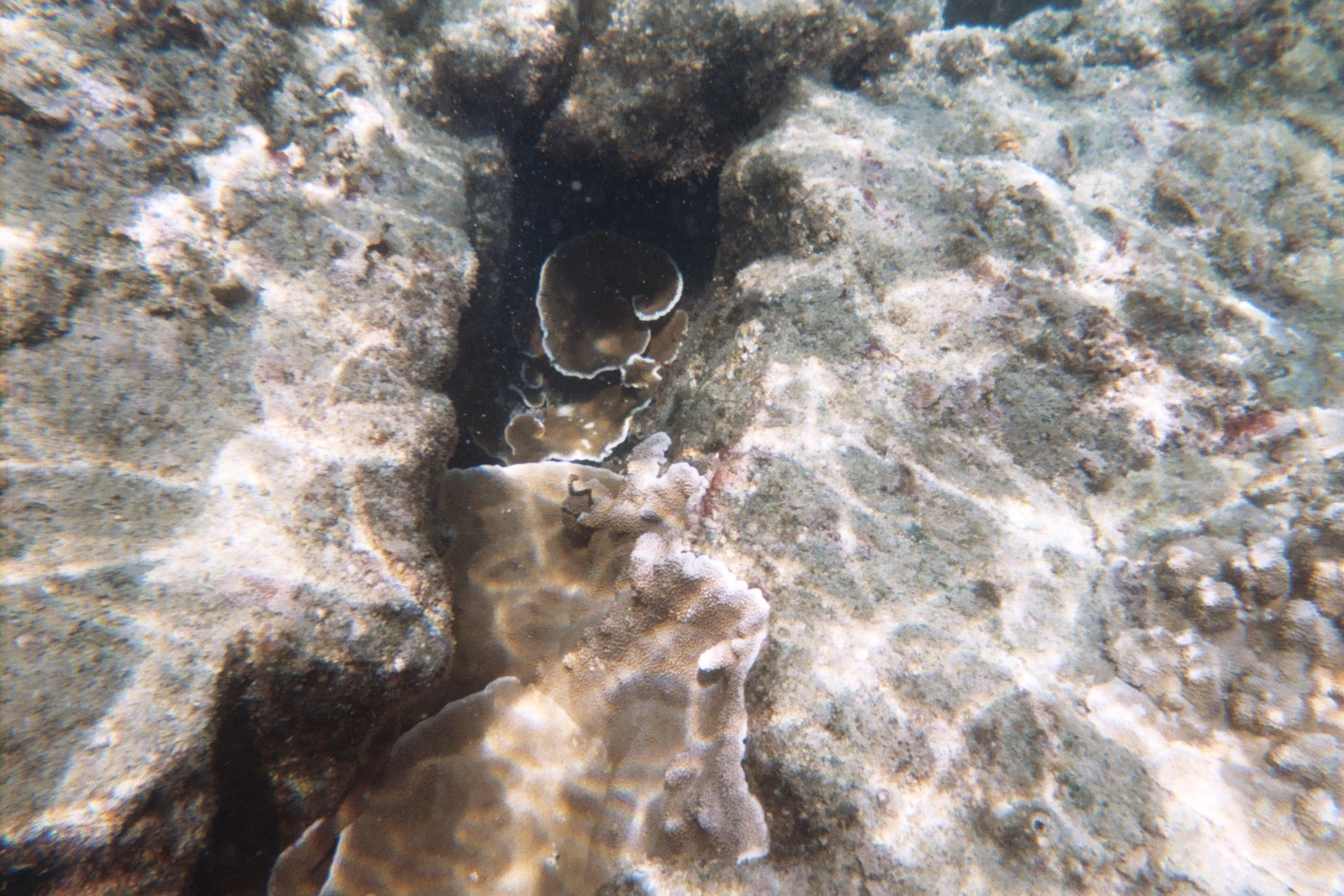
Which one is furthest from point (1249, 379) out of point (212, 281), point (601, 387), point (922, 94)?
point (212, 281)

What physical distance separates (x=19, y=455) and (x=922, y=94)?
4.67 meters

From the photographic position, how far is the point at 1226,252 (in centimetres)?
363

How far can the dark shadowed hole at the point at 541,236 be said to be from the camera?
3.53 m

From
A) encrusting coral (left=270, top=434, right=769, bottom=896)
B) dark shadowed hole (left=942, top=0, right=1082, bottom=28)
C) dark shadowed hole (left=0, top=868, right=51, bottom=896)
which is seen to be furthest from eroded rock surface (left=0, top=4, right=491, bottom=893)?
dark shadowed hole (left=942, top=0, right=1082, bottom=28)

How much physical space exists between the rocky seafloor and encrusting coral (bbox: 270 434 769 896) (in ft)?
0.05

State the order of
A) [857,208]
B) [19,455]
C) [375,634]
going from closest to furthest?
[19,455]
[375,634]
[857,208]

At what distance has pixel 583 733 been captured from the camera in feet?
7.11

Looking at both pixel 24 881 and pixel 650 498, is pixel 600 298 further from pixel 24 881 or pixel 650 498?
pixel 24 881

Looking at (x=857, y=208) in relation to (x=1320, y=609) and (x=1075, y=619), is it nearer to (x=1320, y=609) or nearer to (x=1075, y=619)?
(x=1075, y=619)

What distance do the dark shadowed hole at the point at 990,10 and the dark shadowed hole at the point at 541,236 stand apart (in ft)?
16.9

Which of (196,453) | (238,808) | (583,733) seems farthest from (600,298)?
(238,808)

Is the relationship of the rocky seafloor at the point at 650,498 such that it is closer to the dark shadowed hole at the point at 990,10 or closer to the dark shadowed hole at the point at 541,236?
the dark shadowed hole at the point at 541,236

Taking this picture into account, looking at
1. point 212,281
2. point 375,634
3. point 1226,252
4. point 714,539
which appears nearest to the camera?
point 375,634

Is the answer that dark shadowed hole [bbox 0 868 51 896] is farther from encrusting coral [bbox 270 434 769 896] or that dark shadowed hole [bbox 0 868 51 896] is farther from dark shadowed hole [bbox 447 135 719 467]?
dark shadowed hole [bbox 447 135 719 467]
